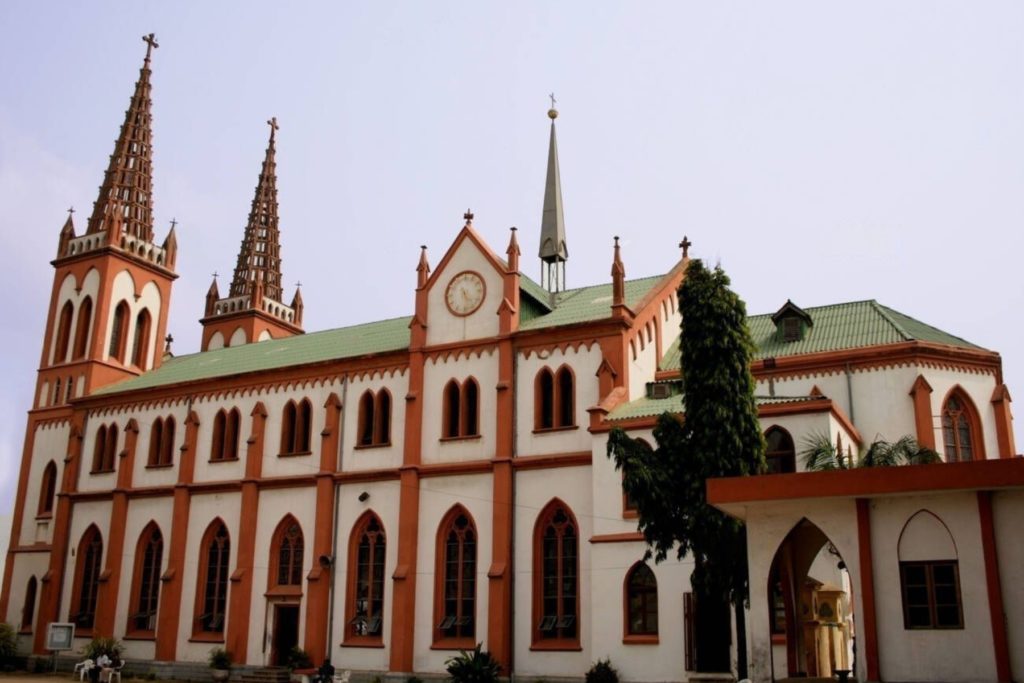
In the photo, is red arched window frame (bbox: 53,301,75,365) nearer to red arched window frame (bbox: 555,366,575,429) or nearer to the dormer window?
red arched window frame (bbox: 555,366,575,429)

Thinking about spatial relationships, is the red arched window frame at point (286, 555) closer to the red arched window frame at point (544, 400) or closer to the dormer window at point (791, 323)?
the red arched window frame at point (544, 400)

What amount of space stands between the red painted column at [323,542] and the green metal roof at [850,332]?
1326 centimetres

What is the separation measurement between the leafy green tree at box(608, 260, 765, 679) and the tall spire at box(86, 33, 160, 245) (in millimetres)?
37054

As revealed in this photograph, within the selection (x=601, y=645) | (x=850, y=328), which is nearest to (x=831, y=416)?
(x=850, y=328)

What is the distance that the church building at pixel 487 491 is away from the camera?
2008 cm

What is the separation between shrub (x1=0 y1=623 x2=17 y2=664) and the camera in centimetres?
4531

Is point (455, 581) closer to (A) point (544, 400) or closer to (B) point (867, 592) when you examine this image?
(A) point (544, 400)

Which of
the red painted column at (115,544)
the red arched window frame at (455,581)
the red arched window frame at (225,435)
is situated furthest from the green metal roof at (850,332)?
the red painted column at (115,544)

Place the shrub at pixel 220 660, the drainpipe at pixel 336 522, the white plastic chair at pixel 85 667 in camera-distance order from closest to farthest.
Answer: the drainpipe at pixel 336 522, the shrub at pixel 220 660, the white plastic chair at pixel 85 667

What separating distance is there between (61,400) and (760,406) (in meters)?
36.6

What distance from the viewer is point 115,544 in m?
45.1

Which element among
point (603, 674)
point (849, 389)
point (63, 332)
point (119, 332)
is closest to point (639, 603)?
point (603, 674)

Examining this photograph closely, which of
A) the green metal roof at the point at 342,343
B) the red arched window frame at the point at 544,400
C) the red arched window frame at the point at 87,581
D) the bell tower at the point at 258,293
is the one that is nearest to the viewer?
the red arched window frame at the point at 544,400

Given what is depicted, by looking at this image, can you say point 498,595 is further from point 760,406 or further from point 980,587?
point 980,587
